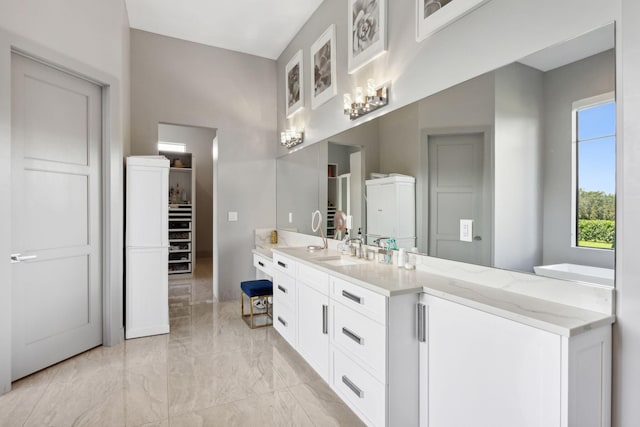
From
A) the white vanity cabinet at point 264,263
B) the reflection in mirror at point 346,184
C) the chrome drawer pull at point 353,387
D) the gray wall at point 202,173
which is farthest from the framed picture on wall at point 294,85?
the gray wall at point 202,173

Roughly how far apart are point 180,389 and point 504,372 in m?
2.01

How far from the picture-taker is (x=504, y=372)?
4.28 ft

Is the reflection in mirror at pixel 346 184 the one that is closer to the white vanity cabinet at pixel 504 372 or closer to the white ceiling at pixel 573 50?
the white vanity cabinet at pixel 504 372

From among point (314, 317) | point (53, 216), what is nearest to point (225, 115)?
point (53, 216)

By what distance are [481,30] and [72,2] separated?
302cm

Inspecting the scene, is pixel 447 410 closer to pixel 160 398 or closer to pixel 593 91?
pixel 593 91

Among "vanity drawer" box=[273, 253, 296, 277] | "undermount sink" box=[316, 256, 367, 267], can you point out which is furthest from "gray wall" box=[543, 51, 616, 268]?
"vanity drawer" box=[273, 253, 296, 277]

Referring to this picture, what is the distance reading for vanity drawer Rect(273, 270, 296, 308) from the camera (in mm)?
2762

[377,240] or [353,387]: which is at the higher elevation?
[377,240]

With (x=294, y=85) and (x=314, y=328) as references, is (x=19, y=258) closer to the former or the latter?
(x=314, y=328)

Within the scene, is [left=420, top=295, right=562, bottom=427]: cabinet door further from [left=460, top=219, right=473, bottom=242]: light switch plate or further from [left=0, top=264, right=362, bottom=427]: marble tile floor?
[left=0, top=264, right=362, bottom=427]: marble tile floor

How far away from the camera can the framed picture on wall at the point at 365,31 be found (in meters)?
2.46

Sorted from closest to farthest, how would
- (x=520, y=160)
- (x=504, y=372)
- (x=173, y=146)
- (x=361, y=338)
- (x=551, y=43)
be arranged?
(x=504, y=372)
(x=551, y=43)
(x=520, y=160)
(x=361, y=338)
(x=173, y=146)

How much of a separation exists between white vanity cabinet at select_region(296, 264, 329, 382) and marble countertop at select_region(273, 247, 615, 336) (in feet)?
0.46
